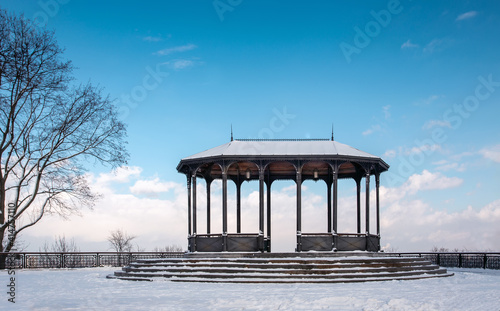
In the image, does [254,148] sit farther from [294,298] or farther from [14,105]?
[14,105]

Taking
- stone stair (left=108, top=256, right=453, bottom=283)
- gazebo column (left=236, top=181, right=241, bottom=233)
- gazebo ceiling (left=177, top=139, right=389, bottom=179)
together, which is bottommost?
stone stair (left=108, top=256, right=453, bottom=283)

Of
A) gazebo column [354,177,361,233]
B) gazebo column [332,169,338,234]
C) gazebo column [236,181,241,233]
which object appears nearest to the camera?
gazebo column [332,169,338,234]

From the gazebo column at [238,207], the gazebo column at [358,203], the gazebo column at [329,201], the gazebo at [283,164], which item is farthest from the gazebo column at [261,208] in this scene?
the gazebo column at [358,203]

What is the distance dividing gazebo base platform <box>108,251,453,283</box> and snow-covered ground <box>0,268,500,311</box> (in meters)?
0.85

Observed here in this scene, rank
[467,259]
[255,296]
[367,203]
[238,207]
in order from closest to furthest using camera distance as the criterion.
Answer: [255,296], [367,203], [238,207], [467,259]

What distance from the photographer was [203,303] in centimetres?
1232

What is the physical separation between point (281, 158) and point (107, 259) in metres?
13.6

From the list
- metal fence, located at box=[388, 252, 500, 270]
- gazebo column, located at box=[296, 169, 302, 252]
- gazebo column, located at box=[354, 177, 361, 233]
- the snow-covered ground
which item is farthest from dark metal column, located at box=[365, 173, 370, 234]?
metal fence, located at box=[388, 252, 500, 270]

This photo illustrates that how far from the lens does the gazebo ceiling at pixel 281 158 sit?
21156mm

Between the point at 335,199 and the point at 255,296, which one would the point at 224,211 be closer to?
the point at 335,199

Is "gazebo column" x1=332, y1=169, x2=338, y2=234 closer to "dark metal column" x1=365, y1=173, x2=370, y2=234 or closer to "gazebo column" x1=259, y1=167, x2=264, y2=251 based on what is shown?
"dark metal column" x1=365, y1=173, x2=370, y2=234

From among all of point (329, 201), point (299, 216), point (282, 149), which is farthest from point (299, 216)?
point (329, 201)

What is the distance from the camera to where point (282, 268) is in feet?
60.4

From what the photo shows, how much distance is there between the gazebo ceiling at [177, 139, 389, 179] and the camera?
2116cm
